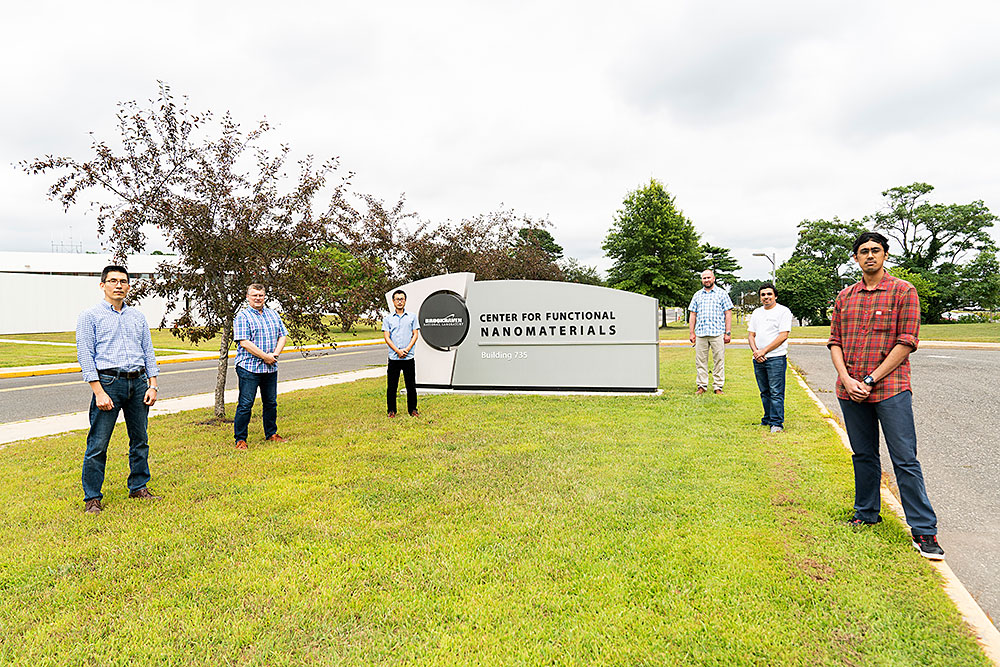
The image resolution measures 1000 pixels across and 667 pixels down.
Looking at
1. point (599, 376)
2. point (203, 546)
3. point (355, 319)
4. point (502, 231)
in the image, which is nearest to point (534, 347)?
point (599, 376)

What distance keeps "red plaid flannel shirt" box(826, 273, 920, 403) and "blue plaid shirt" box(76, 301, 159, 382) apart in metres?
5.06

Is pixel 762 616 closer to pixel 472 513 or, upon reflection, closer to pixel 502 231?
pixel 472 513

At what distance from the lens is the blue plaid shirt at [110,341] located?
4516 millimetres

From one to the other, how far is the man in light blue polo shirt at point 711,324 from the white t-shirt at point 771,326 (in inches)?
78.9

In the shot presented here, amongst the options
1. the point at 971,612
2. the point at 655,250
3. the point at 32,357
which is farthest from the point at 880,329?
the point at 655,250

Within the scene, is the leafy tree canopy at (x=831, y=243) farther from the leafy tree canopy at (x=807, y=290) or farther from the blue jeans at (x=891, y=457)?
the blue jeans at (x=891, y=457)

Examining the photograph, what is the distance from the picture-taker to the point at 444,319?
11203 millimetres

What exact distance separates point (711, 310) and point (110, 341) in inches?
324

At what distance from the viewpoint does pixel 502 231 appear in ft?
78.9

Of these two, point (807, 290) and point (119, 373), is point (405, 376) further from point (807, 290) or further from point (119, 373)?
point (807, 290)

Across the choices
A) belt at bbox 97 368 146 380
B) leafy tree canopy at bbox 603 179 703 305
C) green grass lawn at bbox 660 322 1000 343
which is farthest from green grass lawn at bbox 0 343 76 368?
leafy tree canopy at bbox 603 179 703 305

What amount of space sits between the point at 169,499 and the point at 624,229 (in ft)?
160

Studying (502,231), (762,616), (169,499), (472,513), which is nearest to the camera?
(762,616)

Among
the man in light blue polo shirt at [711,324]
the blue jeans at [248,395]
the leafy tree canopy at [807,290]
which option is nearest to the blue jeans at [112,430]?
the blue jeans at [248,395]
